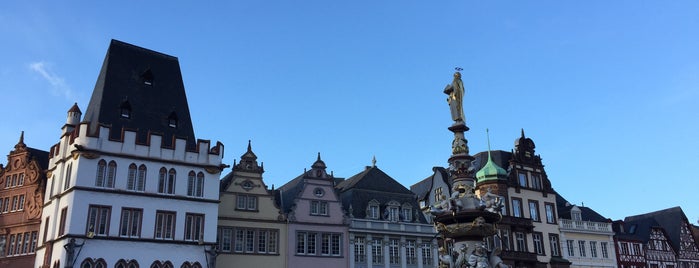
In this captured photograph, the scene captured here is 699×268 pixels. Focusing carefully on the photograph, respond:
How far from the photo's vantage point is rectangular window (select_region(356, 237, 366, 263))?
49.1m

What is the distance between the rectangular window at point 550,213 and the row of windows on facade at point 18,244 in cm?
4234

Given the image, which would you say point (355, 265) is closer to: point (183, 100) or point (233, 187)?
point (233, 187)

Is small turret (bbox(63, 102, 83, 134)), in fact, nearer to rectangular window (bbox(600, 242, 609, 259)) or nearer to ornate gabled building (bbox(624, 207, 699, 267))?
rectangular window (bbox(600, 242, 609, 259))

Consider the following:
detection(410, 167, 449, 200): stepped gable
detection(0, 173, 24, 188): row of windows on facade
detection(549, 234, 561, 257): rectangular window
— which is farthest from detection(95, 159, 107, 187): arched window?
detection(549, 234, 561, 257): rectangular window

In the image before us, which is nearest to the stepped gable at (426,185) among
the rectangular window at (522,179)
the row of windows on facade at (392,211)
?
the rectangular window at (522,179)

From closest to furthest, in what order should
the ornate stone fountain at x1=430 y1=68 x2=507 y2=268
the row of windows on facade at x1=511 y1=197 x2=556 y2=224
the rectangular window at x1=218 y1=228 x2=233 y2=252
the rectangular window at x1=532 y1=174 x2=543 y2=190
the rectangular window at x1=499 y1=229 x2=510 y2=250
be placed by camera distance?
the ornate stone fountain at x1=430 y1=68 x2=507 y2=268
the rectangular window at x1=218 y1=228 x2=233 y2=252
the rectangular window at x1=499 y1=229 x2=510 y2=250
the row of windows on facade at x1=511 y1=197 x2=556 y2=224
the rectangular window at x1=532 y1=174 x2=543 y2=190

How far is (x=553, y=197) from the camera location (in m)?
60.9

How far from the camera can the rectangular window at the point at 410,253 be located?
50.9 metres

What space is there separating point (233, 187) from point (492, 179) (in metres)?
23.2

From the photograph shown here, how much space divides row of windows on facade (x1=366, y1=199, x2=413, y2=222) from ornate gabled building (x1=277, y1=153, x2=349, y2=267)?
2.79 m

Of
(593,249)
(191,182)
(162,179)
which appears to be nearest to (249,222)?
(191,182)

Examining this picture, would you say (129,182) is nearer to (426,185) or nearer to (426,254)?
(426,254)

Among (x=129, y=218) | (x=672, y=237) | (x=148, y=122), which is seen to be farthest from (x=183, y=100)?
(x=672, y=237)

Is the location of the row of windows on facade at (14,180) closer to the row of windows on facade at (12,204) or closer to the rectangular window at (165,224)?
the row of windows on facade at (12,204)
